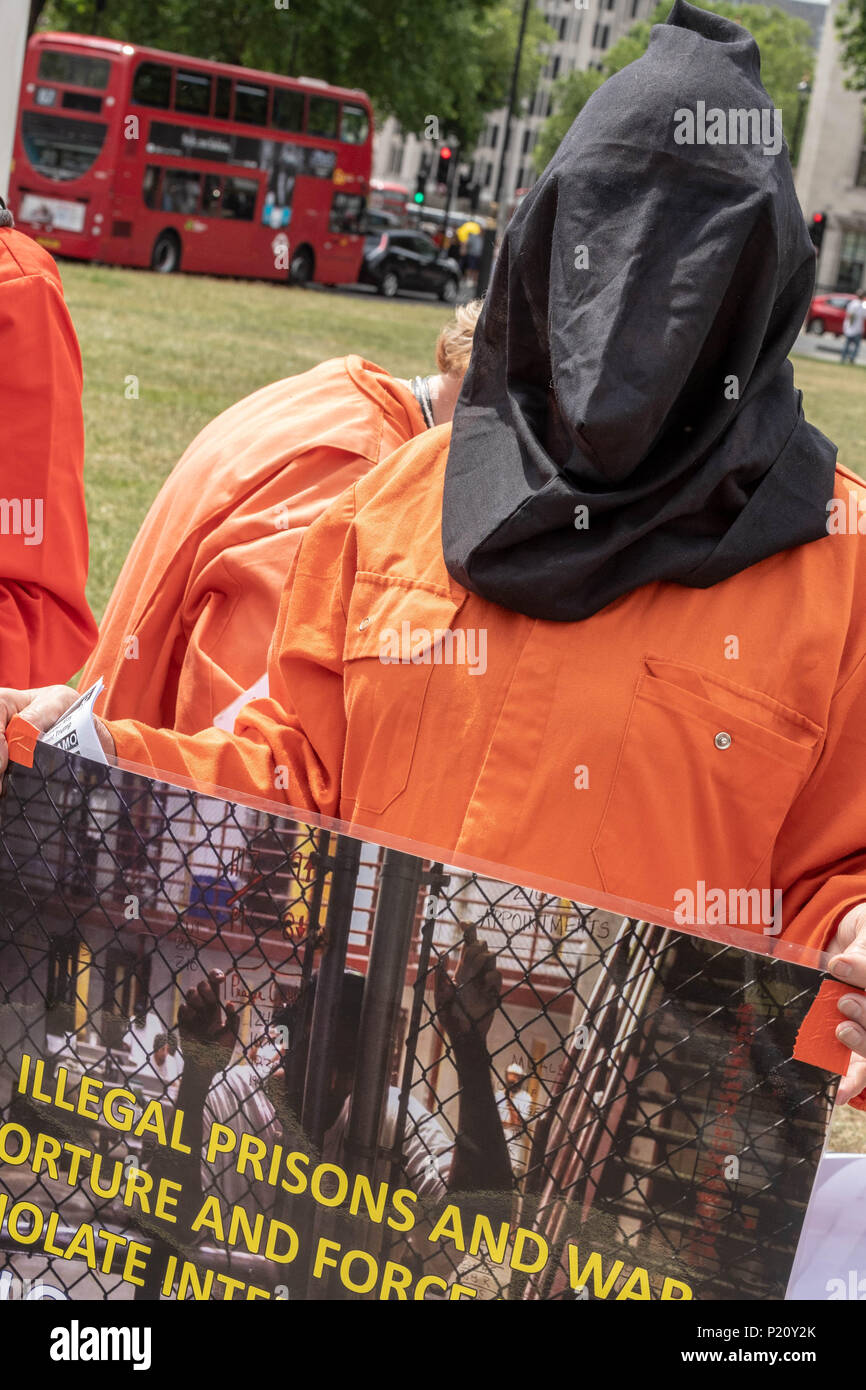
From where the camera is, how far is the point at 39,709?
1.92 metres

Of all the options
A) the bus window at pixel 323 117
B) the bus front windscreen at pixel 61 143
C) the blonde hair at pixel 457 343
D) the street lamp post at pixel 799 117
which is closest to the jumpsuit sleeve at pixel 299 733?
the blonde hair at pixel 457 343

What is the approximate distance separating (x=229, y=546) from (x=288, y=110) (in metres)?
27.0

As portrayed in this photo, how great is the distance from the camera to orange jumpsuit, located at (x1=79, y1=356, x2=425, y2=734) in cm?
279

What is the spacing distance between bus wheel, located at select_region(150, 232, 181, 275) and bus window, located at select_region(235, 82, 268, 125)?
8.23 ft

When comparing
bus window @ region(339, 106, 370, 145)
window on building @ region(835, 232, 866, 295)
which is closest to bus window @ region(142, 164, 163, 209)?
bus window @ region(339, 106, 370, 145)

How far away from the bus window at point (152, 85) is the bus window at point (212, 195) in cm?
155

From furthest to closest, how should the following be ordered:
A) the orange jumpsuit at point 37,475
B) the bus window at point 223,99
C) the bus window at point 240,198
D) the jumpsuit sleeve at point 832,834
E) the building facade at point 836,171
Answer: the building facade at point 836,171 < the bus window at point 240,198 < the bus window at point 223,99 < the orange jumpsuit at point 37,475 < the jumpsuit sleeve at point 832,834

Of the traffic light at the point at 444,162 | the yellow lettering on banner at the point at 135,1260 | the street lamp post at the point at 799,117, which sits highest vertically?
the street lamp post at the point at 799,117

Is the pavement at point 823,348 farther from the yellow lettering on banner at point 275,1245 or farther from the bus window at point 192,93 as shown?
the yellow lettering on banner at point 275,1245

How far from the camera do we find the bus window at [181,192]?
1008 inches

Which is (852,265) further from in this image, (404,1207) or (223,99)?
(404,1207)

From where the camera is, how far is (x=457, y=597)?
1887 millimetres

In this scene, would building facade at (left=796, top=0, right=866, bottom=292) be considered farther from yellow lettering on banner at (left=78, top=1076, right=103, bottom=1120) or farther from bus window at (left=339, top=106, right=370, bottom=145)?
yellow lettering on banner at (left=78, top=1076, right=103, bottom=1120)
